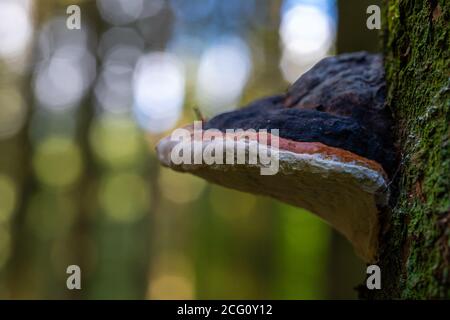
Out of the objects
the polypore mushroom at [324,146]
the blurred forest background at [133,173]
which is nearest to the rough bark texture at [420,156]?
the polypore mushroom at [324,146]

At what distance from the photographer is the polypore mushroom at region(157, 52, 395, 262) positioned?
4.98 feet

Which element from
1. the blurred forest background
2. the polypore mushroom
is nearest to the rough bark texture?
the polypore mushroom

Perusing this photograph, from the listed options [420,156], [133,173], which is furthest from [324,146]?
[133,173]

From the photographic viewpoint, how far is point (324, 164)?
58.5 inches

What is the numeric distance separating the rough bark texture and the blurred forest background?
10.5 ft

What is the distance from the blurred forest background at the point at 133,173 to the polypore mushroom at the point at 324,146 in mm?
3070

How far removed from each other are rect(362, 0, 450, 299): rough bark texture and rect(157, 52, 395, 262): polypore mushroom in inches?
3.0

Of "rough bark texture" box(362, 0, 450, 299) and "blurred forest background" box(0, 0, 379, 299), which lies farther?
"blurred forest background" box(0, 0, 379, 299)

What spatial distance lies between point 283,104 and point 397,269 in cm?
83

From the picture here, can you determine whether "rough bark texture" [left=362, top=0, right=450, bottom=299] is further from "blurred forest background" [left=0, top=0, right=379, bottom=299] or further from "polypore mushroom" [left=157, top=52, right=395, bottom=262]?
"blurred forest background" [left=0, top=0, right=379, bottom=299]

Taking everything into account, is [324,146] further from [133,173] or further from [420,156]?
[133,173]

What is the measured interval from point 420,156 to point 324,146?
1.12 feet

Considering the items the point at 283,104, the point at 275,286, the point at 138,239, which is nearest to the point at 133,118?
the point at 138,239

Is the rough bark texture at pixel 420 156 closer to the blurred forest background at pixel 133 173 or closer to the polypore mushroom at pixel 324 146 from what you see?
the polypore mushroom at pixel 324 146
